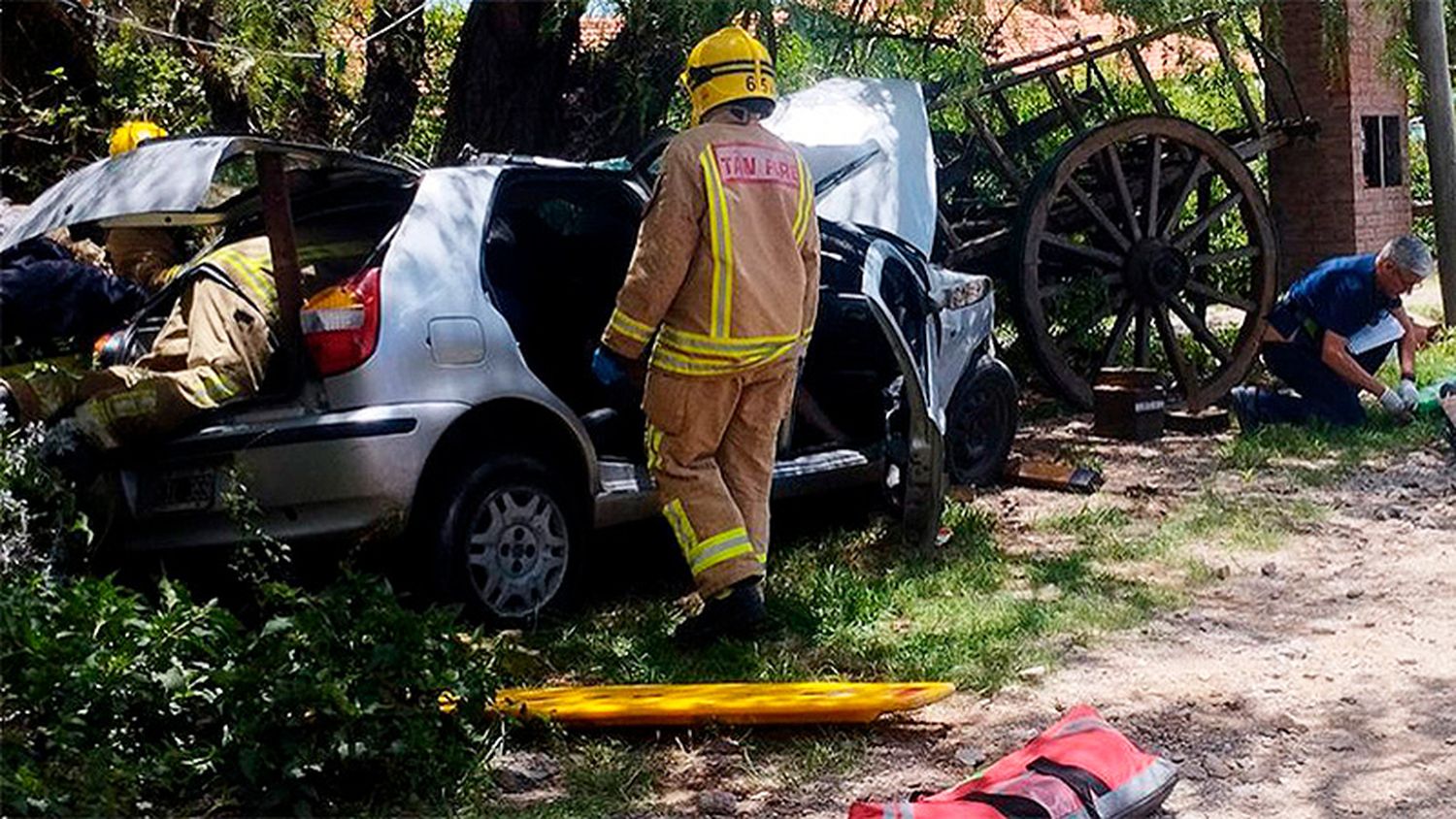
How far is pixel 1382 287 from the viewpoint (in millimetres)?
9164

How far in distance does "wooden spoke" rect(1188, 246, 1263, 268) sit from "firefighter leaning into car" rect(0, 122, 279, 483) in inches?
262

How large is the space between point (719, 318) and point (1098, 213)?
18.0 ft

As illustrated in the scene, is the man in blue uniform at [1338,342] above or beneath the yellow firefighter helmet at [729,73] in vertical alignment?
beneath

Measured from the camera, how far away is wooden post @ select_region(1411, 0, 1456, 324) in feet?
40.2

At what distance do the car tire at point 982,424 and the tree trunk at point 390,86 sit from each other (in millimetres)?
4197

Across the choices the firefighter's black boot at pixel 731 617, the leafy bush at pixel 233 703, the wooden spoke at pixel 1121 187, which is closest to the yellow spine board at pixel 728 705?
the leafy bush at pixel 233 703

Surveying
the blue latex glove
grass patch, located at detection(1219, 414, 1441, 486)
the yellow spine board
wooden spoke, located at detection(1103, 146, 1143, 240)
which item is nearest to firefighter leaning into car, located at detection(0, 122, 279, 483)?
the blue latex glove

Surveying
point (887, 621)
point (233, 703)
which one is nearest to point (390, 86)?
point (887, 621)

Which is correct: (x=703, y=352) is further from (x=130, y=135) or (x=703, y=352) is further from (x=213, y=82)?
(x=213, y=82)

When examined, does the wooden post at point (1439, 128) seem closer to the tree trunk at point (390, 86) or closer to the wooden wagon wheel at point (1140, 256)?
the wooden wagon wheel at point (1140, 256)

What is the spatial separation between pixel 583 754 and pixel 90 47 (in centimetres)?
666

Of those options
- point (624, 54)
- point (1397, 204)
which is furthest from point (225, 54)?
point (1397, 204)

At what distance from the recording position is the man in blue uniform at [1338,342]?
30.1 feet

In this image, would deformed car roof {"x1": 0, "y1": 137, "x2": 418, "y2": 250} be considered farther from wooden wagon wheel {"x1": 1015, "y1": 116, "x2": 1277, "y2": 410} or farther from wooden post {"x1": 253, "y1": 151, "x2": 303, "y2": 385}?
wooden wagon wheel {"x1": 1015, "y1": 116, "x2": 1277, "y2": 410}
